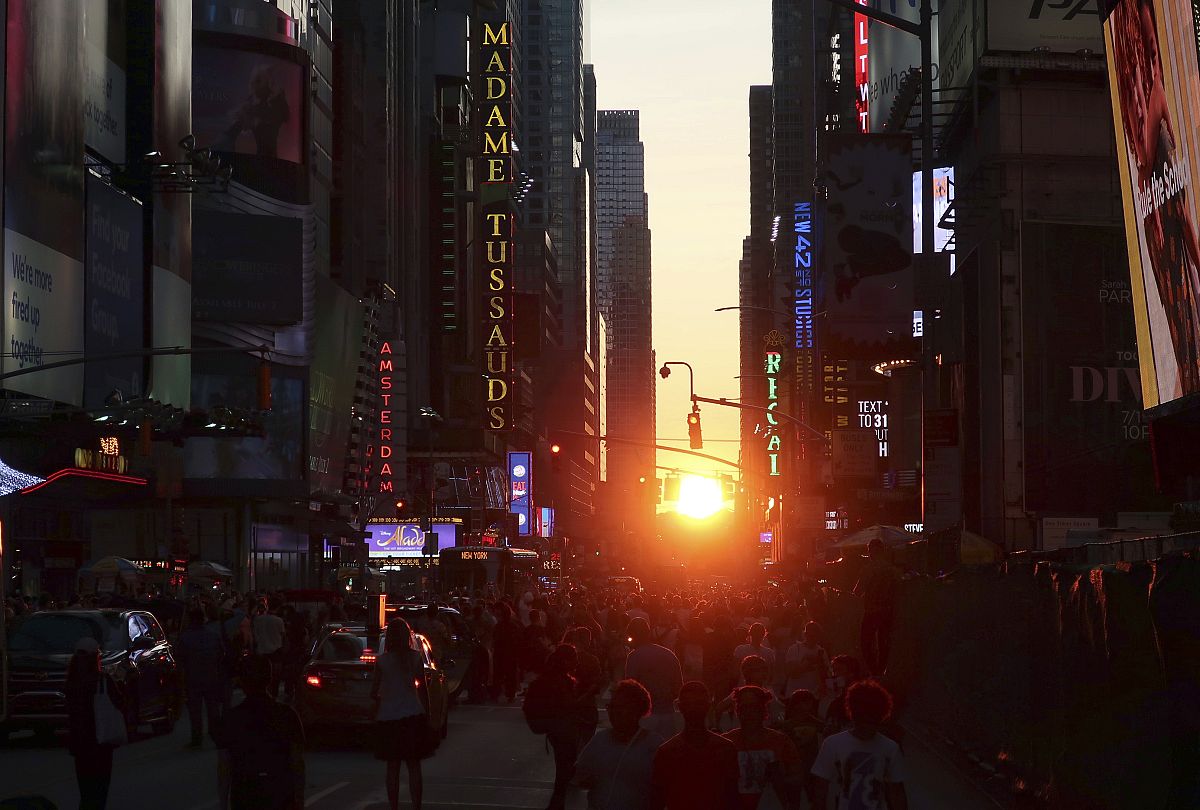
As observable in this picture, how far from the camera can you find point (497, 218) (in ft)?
365

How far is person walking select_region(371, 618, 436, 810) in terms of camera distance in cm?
1518

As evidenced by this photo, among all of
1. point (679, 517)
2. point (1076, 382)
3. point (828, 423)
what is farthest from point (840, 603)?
point (679, 517)

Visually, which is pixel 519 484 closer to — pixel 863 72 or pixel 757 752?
pixel 863 72

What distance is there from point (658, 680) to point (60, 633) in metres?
14.0

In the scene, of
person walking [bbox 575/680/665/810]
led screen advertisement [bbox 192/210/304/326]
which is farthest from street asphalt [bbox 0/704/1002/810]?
led screen advertisement [bbox 192/210/304/326]

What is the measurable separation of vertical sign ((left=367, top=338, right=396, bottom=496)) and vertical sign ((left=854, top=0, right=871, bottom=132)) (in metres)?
32.6

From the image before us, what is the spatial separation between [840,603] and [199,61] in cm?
5215

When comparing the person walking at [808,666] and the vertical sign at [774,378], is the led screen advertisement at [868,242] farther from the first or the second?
the vertical sign at [774,378]

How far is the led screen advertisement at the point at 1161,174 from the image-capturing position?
17953 millimetres

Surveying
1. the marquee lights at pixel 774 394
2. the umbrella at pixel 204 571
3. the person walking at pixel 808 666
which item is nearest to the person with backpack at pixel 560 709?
the person walking at pixel 808 666

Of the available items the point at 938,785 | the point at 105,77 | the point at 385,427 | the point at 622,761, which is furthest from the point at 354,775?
the point at 385,427

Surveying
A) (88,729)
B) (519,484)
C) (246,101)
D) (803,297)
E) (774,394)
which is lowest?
(88,729)

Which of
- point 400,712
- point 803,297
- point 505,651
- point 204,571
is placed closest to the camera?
point 400,712

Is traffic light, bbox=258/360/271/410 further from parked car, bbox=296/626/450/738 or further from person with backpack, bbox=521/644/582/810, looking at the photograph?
person with backpack, bbox=521/644/582/810
